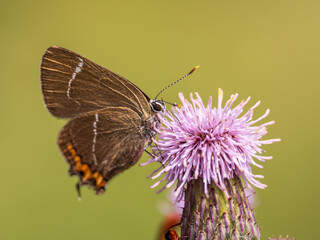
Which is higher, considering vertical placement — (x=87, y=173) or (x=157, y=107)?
(x=157, y=107)

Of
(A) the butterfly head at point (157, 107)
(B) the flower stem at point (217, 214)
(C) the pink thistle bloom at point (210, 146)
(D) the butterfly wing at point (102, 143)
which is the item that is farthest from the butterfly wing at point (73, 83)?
(B) the flower stem at point (217, 214)

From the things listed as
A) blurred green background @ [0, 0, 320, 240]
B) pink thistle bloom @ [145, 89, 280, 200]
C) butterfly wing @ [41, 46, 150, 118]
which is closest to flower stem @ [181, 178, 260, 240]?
pink thistle bloom @ [145, 89, 280, 200]

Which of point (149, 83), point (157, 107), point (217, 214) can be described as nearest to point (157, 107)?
point (157, 107)

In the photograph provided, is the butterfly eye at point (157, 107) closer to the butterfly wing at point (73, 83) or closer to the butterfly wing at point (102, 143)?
the butterfly wing at point (102, 143)

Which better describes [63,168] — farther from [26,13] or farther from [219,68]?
[26,13]

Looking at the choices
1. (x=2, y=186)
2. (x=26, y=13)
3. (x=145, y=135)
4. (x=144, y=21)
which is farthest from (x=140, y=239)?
(x=26, y=13)

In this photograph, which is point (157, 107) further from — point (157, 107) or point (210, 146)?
point (210, 146)

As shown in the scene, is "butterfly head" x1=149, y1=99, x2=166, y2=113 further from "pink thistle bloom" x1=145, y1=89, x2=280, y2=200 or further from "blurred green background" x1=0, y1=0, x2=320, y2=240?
"blurred green background" x1=0, y1=0, x2=320, y2=240
